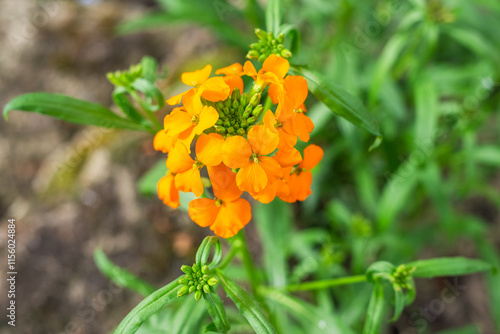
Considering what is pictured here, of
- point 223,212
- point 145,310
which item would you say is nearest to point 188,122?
point 223,212

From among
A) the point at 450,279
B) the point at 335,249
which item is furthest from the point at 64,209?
the point at 450,279

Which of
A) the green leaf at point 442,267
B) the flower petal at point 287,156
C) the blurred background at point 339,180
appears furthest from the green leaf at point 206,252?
the blurred background at point 339,180

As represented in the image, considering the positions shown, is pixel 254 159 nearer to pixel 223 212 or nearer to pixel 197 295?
pixel 223 212

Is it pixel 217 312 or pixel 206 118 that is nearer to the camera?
pixel 206 118

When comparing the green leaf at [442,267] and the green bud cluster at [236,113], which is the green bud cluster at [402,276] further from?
the green bud cluster at [236,113]

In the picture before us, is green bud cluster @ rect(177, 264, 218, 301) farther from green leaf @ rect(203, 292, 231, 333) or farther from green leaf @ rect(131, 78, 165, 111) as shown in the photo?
green leaf @ rect(131, 78, 165, 111)

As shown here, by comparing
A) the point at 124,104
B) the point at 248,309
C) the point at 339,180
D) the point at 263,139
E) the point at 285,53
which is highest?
the point at 339,180
